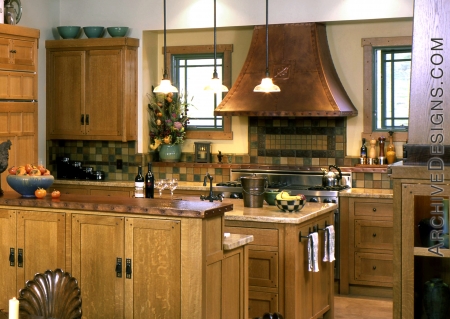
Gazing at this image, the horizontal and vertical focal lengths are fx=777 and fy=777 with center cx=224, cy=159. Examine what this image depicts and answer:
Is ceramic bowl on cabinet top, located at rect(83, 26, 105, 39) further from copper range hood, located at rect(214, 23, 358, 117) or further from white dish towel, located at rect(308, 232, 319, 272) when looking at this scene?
white dish towel, located at rect(308, 232, 319, 272)

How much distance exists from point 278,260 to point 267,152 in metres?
2.82

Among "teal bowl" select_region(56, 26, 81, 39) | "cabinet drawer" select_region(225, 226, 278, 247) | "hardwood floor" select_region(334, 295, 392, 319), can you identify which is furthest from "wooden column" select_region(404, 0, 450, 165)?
"teal bowl" select_region(56, 26, 81, 39)

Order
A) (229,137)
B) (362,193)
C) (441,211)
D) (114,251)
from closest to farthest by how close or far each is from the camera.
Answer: (441,211) < (114,251) < (362,193) < (229,137)

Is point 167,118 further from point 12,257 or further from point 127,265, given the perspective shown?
point 127,265

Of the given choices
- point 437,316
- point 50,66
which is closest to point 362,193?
point 50,66

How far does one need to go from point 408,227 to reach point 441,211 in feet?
0.48

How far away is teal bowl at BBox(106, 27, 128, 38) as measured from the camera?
8359mm

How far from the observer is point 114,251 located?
15.7 ft

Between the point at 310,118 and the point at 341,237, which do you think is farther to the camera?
the point at 310,118

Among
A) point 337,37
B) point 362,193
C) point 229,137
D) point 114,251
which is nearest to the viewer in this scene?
point 114,251

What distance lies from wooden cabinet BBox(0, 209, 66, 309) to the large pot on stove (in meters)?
3.29

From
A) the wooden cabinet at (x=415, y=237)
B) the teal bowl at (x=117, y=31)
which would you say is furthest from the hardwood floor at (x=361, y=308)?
the wooden cabinet at (x=415, y=237)

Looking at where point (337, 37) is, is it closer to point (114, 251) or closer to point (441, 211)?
point (114, 251)

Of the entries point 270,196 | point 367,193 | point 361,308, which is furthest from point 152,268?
point 367,193
